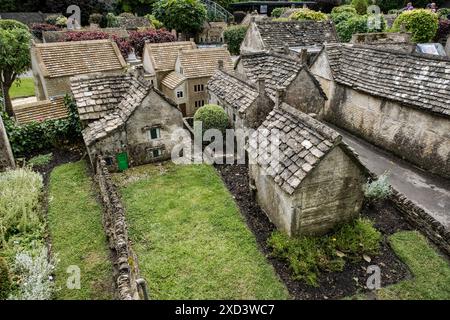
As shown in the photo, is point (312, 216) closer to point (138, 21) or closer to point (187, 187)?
point (187, 187)

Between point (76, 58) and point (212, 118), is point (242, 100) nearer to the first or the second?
point (212, 118)

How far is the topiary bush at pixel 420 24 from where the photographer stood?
111 feet

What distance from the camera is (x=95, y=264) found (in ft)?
35.0

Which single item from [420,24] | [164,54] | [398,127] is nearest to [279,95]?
A: [398,127]

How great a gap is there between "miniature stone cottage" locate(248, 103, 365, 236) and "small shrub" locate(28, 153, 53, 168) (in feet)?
40.5

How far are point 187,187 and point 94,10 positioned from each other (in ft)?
200

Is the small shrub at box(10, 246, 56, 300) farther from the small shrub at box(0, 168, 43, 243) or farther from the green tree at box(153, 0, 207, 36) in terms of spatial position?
the green tree at box(153, 0, 207, 36)

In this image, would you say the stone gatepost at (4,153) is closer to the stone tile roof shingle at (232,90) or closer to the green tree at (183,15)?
the stone tile roof shingle at (232,90)

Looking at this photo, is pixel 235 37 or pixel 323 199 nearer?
pixel 323 199

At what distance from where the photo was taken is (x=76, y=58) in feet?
74.6

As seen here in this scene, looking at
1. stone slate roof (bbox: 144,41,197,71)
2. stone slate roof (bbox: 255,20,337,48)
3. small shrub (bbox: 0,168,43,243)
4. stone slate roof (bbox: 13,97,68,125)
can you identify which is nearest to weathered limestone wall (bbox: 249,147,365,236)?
small shrub (bbox: 0,168,43,243)

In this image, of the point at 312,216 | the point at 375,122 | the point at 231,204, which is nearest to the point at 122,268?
the point at 231,204

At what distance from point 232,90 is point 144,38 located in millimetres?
25237

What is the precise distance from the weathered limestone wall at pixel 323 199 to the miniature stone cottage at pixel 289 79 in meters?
6.51
